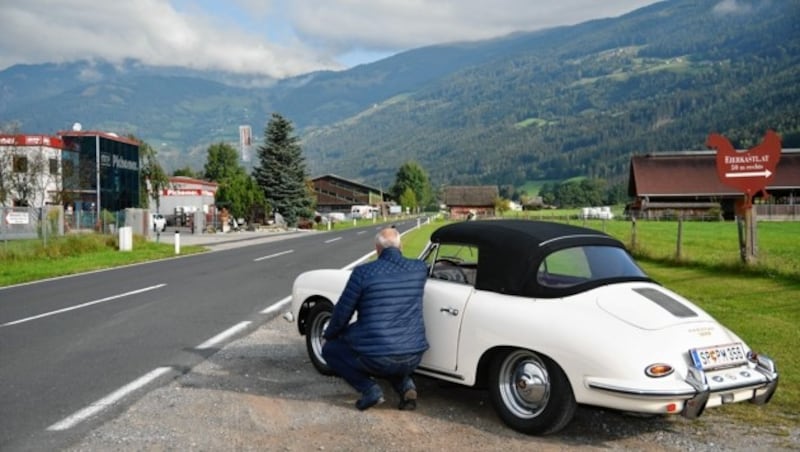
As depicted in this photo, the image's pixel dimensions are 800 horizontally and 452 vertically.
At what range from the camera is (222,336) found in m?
8.96

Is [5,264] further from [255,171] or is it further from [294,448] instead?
[255,171]

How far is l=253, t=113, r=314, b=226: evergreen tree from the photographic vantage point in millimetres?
63406

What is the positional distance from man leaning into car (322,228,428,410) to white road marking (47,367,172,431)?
193 cm

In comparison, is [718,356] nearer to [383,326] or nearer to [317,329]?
[383,326]

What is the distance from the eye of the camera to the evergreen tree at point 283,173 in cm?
6341

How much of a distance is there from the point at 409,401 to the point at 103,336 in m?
5.07

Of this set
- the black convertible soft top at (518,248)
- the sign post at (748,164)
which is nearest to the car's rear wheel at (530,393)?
the black convertible soft top at (518,248)

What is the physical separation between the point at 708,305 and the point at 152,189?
227ft

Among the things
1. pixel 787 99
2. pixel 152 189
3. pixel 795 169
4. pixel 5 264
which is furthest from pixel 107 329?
pixel 787 99

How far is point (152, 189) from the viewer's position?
73.4 metres

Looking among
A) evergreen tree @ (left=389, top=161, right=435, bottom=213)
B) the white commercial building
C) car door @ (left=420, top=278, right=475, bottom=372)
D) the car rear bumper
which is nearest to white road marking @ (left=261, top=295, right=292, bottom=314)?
car door @ (left=420, top=278, right=475, bottom=372)

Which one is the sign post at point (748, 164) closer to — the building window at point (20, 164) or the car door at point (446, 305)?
the car door at point (446, 305)

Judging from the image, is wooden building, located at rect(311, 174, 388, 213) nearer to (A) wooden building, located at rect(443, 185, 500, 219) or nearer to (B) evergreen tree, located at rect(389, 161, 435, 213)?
(A) wooden building, located at rect(443, 185, 500, 219)

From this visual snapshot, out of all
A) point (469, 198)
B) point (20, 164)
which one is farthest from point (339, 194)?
point (20, 164)
